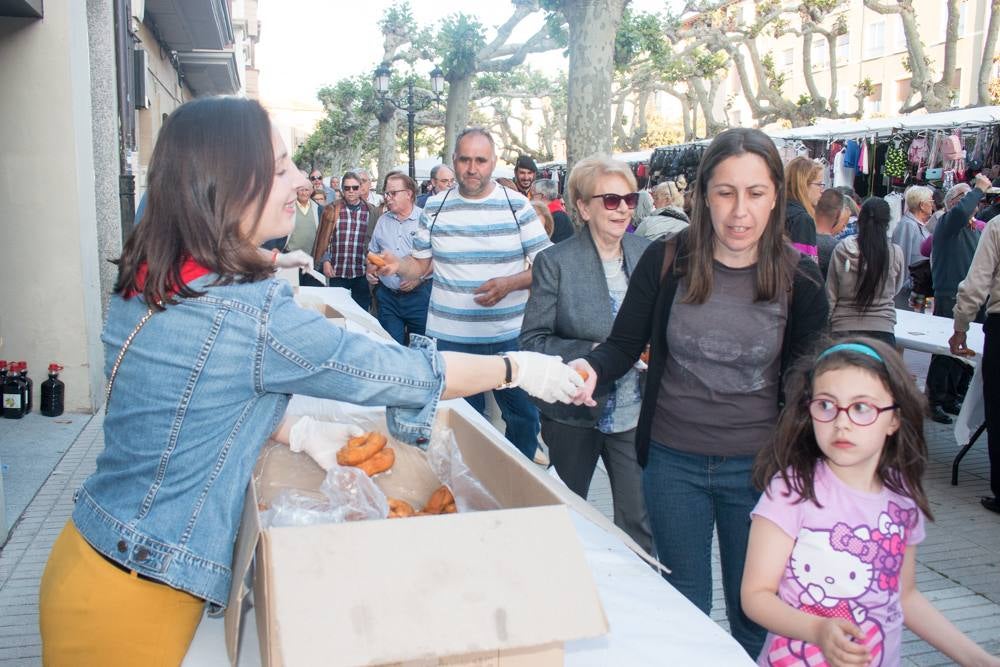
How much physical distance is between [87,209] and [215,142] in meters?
5.67

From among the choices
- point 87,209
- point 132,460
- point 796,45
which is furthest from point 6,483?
point 796,45

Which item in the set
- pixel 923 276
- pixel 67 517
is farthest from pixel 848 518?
pixel 923 276

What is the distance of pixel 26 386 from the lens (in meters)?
6.38

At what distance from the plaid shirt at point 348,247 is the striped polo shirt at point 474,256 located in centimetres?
464

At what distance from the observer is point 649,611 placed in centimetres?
186

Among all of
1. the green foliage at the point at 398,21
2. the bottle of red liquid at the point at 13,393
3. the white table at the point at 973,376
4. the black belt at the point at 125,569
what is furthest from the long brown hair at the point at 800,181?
the green foliage at the point at 398,21

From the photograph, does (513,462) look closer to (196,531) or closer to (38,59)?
(196,531)

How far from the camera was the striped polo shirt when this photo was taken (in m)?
4.71

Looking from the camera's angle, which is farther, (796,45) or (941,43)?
(796,45)

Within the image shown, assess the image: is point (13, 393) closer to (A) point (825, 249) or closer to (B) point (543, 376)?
(B) point (543, 376)

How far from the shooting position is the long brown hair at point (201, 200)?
1.49m

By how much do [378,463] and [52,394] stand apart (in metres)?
5.18

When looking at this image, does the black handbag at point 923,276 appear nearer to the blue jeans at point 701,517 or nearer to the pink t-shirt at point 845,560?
the blue jeans at point 701,517

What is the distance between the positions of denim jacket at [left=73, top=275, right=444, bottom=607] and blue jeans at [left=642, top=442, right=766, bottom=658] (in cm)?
121
